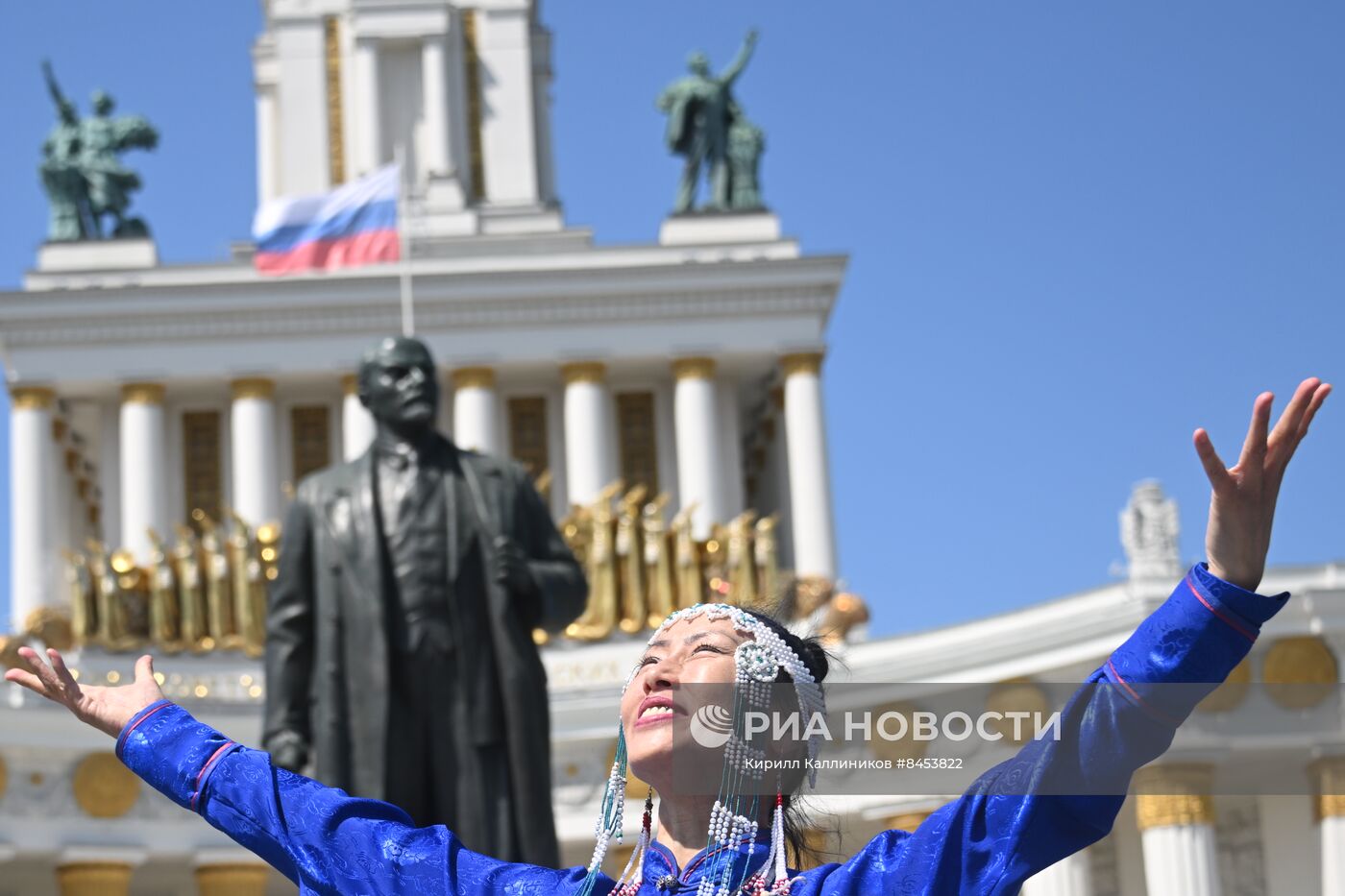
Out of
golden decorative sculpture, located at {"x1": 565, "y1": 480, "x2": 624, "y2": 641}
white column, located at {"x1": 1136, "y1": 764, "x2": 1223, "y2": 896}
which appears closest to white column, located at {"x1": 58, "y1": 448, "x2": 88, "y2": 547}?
golden decorative sculpture, located at {"x1": 565, "y1": 480, "x2": 624, "y2": 641}

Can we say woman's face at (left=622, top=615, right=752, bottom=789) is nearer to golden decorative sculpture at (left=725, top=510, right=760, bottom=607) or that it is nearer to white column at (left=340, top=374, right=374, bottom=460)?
golden decorative sculpture at (left=725, top=510, right=760, bottom=607)

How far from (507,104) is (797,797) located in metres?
49.9

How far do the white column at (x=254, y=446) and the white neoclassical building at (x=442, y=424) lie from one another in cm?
7

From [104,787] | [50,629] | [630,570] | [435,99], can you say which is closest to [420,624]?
[104,787]

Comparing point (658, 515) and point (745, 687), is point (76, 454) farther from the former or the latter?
point (745, 687)

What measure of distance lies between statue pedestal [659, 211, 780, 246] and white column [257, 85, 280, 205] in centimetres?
986

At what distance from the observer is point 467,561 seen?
31.1 feet

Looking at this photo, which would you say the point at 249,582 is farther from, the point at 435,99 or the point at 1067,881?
the point at 435,99

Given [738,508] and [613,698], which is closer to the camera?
[613,698]

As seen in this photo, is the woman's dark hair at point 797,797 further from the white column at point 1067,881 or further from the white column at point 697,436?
the white column at point 697,436

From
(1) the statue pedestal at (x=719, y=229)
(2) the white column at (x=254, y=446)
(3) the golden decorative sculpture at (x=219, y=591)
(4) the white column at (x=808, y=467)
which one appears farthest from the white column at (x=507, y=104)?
(3) the golden decorative sculpture at (x=219, y=591)

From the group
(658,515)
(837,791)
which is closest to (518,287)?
(658,515)

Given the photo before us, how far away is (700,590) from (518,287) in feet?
31.8

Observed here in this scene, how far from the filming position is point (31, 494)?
1838 inches
